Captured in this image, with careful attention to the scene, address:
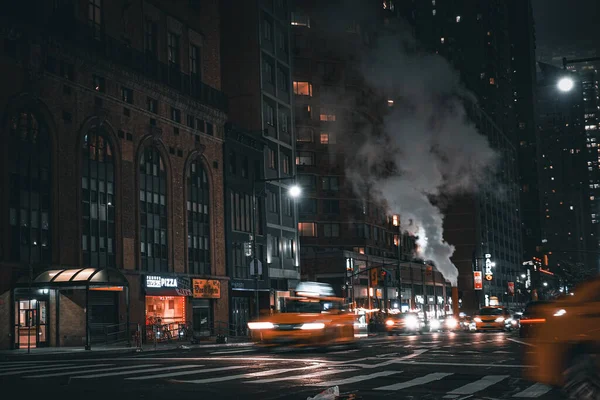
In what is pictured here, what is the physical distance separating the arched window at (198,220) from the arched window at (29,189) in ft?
49.1

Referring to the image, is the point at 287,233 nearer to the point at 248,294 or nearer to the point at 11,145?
the point at 248,294

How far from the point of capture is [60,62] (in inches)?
1699

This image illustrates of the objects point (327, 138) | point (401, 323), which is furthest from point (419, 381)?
point (327, 138)

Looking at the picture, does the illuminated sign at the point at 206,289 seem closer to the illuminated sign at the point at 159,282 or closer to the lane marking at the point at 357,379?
the illuminated sign at the point at 159,282

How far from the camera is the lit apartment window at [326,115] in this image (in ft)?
343

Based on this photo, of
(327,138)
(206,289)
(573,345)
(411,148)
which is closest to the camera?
(573,345)

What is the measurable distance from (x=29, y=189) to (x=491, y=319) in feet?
93.5

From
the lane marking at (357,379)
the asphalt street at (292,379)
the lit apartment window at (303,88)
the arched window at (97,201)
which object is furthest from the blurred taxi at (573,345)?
the lit apartment window at (303,88)

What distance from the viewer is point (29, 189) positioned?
1594 inches

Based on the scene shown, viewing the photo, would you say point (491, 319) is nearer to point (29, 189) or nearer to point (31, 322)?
point (31, 322)

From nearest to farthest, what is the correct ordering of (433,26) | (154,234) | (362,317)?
(154,234) → (362,317) → (433,26)

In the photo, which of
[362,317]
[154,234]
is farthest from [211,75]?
[362,317]

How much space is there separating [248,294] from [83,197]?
22.2 m

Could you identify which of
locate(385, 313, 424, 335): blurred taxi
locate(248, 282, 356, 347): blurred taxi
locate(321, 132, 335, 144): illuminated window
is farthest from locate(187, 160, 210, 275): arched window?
locate(321, 132, 335, 144): illuminated window
